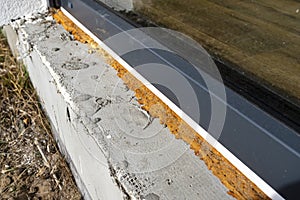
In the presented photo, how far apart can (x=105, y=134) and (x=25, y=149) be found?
2.67 ft

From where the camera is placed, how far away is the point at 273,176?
2.58 feet

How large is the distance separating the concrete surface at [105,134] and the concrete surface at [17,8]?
0.65 feet

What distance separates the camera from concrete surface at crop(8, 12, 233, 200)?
923 mm

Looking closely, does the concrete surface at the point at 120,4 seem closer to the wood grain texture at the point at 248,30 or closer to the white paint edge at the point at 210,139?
the wood grain texture at the point at 248,30

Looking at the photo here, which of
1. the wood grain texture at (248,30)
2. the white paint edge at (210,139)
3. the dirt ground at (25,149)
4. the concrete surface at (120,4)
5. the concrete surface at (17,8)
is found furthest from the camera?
the concrete surface at (17,8)

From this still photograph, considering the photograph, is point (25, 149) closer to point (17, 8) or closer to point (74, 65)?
point (74, 65)

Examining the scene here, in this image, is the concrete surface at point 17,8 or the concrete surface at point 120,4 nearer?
the concrete surface at point 120,4

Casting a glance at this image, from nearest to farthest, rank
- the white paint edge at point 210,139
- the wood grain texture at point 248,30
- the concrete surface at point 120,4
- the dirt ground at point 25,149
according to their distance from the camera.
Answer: the white paint edge at point 210,139
the wood grain texture at point 248,30
the concrete surface at point 120,4
the dirt ground at point 25,149

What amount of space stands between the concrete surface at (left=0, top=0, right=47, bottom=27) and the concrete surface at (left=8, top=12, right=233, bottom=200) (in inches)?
7.7

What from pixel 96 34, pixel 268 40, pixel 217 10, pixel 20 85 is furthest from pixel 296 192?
pixel 20 85

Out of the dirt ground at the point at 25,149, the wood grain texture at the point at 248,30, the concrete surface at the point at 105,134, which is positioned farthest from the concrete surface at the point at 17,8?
the wood grain texture at the point at 248,30

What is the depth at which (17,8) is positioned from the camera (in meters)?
1.87

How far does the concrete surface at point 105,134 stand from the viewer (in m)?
0.92

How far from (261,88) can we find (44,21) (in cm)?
124
